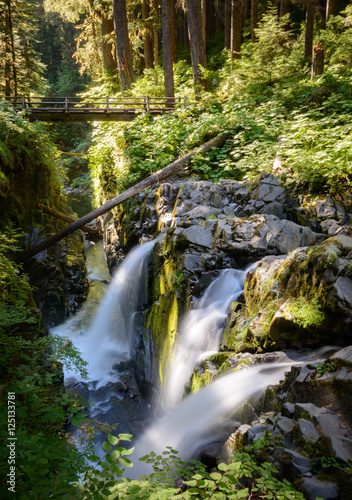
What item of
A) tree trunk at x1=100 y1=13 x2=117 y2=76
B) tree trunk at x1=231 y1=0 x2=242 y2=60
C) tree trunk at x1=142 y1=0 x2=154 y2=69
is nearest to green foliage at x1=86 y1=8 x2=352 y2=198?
tree trunk at x1=231 y1=0 x2=242 y2=60

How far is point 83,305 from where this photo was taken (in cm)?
1223

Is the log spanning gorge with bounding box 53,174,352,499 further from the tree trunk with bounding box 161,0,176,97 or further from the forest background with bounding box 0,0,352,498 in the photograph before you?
the tree trunk with bounding box 161,0,176,97

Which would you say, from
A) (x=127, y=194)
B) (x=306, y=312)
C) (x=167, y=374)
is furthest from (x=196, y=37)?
(x=306, y=312)

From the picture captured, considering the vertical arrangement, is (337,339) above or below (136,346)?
above

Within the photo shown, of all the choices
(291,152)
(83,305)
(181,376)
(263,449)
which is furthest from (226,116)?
(263,449)

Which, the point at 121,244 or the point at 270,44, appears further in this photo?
the point at 270,44

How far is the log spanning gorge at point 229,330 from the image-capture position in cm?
346

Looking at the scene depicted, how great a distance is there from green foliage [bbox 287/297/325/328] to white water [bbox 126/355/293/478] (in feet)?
2.18

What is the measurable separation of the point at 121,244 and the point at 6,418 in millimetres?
9355

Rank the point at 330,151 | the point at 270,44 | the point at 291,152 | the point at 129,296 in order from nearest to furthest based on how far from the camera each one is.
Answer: the point at 330,151
the point at 291,152
the point at 129,296
the point at 270,44

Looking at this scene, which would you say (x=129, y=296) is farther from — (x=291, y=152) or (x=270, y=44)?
(x=270, y=44)

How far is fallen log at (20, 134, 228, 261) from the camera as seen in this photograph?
10.6 m

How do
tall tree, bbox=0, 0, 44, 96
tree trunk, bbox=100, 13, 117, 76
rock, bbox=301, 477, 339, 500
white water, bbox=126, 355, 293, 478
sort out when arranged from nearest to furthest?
rock, bbox=301, 477, 339, 500 < white water, bbox=126, 355, 293, 478 < tall tree, bbox=0, 0, 44, 96 < tree trunk, bbox=100, 13, 117, 76

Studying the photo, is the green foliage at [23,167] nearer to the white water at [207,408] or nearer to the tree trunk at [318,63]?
the white water at [207,408]
